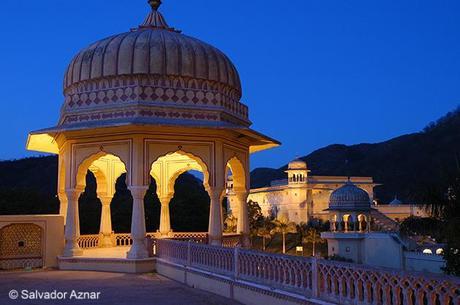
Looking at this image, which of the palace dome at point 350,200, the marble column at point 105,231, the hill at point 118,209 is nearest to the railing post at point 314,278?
the marble column at point 105,231

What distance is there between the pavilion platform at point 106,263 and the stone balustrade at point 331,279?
286 centimetres

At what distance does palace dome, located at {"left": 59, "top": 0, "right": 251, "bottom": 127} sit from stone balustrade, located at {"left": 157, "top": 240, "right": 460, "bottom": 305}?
4.03 metres

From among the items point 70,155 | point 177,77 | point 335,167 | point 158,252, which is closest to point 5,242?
point 70,155

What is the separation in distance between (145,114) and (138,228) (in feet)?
8.31

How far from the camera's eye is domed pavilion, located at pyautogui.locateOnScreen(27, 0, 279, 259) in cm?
1178

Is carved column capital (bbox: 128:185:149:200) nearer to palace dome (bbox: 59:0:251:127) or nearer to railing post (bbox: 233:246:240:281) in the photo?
palace dome (bbox: 59:0:251:127)

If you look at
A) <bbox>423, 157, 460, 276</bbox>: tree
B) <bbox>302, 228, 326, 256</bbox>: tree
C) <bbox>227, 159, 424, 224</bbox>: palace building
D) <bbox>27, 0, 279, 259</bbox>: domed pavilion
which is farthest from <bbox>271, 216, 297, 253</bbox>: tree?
<bbox>423, 157, 460, 276</bbox>: tree

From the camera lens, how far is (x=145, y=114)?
11773 mm

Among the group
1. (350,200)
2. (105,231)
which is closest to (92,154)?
(105,231)

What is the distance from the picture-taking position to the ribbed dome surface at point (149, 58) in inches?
483

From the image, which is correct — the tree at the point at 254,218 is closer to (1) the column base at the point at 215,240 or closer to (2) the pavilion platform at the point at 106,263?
(2) the pavilion platform at the point at 106,263

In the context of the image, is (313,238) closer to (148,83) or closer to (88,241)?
(88,241)

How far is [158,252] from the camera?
1187 cm

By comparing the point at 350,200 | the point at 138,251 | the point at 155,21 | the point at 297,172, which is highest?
the point at 155,21
